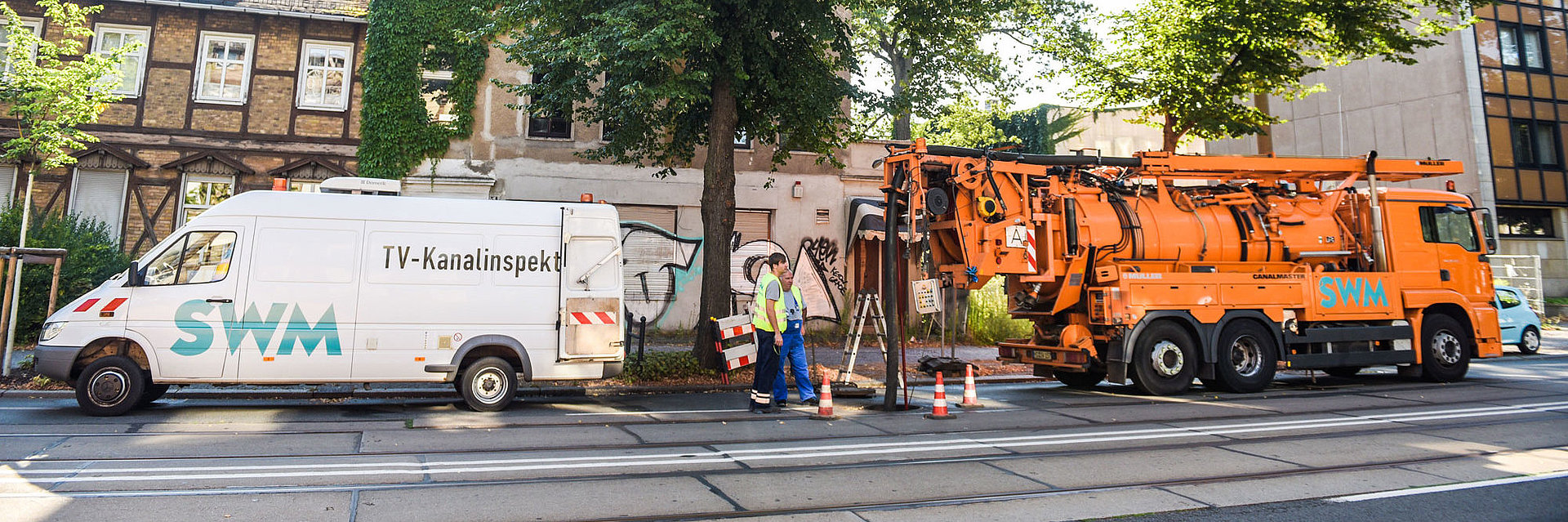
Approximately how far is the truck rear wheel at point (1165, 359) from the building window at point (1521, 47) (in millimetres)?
27297

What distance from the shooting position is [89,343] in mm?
8266

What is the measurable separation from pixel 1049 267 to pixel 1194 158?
9.74ft

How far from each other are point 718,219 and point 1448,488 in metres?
9.00

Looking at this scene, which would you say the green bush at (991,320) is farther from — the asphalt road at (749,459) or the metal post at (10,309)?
the metal post at (10,309)

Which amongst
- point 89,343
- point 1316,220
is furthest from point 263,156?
point 1316,220

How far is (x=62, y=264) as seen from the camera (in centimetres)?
1274

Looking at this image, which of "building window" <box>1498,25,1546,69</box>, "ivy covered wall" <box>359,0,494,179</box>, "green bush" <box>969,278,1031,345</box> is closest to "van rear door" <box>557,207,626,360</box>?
"ivy covered wall" <box>359,0,494,179</box>

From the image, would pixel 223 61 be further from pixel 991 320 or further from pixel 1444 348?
pixel 1444 348

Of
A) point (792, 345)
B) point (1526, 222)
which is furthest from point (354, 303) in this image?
point (1526, 222)

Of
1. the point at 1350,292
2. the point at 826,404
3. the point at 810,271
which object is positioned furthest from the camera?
the point at 810,271

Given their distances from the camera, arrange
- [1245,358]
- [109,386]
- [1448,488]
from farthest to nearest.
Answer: [1245,358]
[109,386]
[1448,488]

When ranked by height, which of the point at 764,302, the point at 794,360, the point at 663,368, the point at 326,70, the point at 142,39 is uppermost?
the point at 142,39

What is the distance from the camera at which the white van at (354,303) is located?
332 inches

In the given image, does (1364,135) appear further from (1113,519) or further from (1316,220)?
(1113,519)
